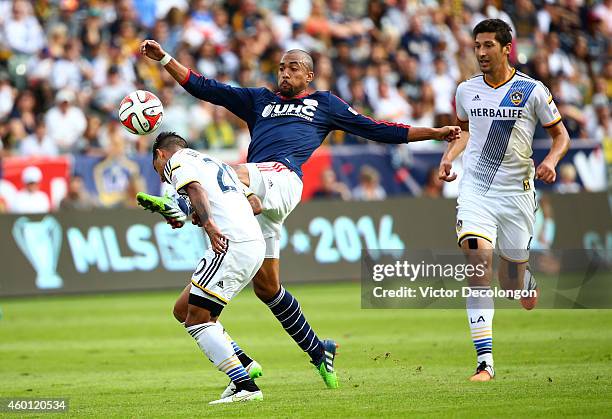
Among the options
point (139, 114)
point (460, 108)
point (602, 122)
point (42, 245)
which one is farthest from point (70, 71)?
point (460, 108)

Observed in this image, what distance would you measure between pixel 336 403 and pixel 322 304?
8.92 m

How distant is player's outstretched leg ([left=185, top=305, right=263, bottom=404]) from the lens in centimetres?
897

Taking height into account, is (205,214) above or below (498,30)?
below

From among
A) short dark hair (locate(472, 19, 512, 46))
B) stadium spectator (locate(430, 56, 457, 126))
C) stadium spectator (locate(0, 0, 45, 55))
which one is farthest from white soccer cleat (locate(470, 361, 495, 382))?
stadium spectator (locate(0, 0, 45, 55))

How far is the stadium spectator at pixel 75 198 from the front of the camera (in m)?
20.0

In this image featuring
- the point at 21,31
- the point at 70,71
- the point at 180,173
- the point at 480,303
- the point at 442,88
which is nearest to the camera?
the point at 180,173

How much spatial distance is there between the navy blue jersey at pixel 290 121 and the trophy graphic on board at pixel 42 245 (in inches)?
365

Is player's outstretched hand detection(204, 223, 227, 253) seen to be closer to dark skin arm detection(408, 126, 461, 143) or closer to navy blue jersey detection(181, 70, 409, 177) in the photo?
navy blue jersey detection(181, 70, 409, 177)

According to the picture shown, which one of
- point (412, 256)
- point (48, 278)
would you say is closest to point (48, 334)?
point (48, 278)

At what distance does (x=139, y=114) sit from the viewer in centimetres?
998

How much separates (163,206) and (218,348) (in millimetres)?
1245

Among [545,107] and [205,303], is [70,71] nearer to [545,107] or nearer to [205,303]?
[545,107]

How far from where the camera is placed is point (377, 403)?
8828mm

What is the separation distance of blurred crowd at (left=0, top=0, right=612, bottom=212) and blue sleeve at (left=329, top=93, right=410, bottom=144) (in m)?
11.3
